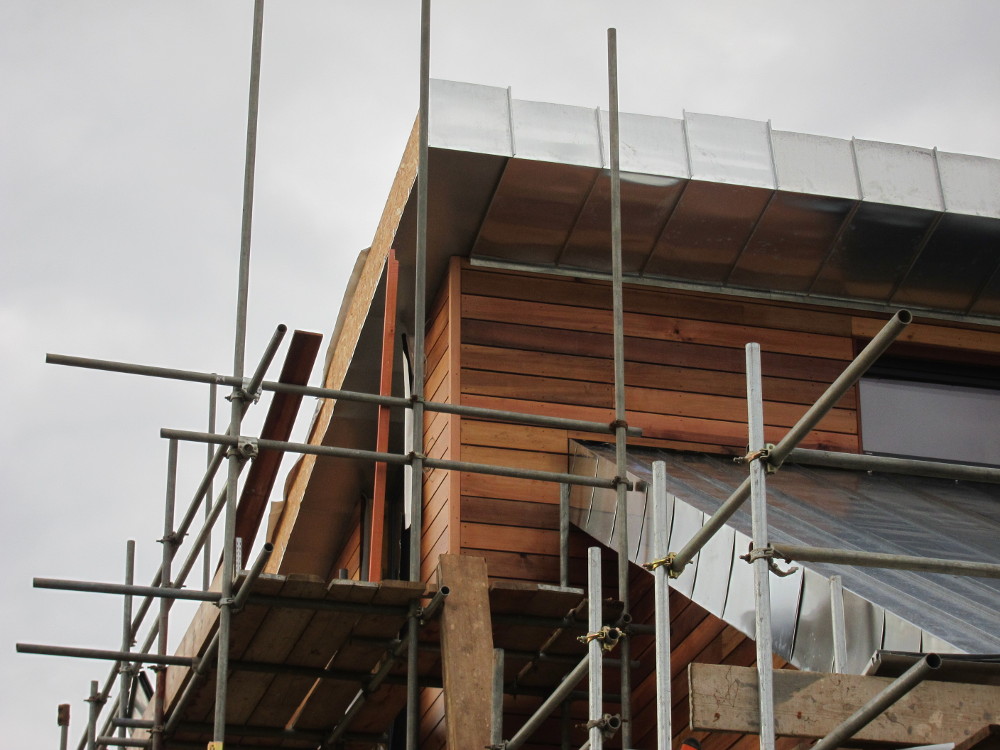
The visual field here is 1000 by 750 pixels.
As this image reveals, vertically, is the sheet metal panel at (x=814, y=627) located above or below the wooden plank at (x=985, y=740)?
above

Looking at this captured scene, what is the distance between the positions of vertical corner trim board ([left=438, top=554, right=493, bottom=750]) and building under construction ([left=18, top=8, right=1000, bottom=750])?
0.02 metres

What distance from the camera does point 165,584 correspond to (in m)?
10.2

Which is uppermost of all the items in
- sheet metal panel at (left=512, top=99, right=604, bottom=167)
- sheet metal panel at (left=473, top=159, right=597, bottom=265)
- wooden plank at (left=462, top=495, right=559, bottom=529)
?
sheet metal panel at (left=512, top=99, right=604, bottom=167)

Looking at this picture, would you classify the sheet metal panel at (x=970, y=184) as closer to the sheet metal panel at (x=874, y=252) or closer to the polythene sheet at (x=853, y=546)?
the sheet metal panel at (x=874, y=252)

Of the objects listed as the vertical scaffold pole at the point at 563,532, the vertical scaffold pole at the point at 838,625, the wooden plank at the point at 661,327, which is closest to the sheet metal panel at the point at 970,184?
the wooden plank at the point at 661,327

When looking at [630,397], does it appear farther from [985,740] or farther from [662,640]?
[985,740]

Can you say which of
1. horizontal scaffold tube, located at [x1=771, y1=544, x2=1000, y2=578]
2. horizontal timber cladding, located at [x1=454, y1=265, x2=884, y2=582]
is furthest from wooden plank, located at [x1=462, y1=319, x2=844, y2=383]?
horizontal scaffold tube, located at [x1=771, y1=544, x2=1000, y2=578]

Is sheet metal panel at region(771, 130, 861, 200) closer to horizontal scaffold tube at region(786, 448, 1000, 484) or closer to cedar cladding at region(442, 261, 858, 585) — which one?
cedar cladding at region(442, 261, 858, 585)

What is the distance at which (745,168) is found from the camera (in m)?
10.3

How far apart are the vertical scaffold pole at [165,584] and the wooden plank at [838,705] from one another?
5751 mm

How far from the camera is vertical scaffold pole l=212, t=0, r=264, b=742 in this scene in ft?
25.4

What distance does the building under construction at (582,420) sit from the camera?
802 cm

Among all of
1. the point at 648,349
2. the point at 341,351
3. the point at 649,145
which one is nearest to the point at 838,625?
the point at 648,349

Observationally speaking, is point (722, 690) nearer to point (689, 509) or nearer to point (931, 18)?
point (689, 509)
